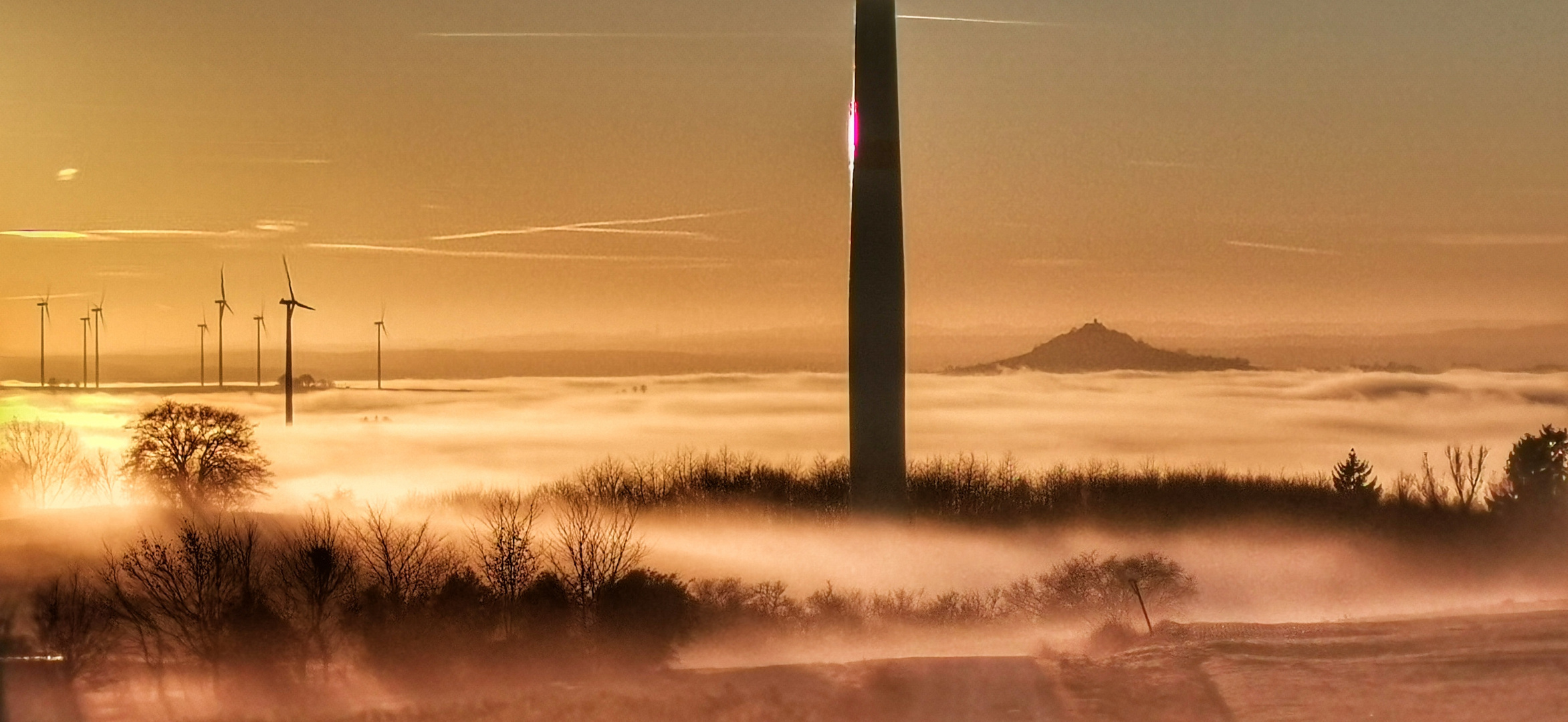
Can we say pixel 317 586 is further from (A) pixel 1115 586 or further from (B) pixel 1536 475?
(B) pixel 1536 475

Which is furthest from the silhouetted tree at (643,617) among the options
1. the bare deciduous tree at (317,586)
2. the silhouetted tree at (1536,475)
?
the silhouetted tree at (1536,475)

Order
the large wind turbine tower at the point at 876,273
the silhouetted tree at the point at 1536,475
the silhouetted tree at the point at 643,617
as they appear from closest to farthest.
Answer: the large wind turbine tower at the point at 876,273 < the silhouetted tree at the point at 643,617 < the silhouetted tree at the point at 1536,475

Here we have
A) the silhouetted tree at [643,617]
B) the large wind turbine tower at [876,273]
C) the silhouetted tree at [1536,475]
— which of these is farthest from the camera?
the silhouetted tree at [1536,475]

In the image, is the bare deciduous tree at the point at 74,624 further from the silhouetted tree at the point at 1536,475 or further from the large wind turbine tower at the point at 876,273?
the silhouetted tree at the point at 1536,475

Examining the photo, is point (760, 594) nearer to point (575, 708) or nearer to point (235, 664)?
point (575, 708)

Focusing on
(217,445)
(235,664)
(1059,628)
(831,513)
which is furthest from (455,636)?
(217,445)

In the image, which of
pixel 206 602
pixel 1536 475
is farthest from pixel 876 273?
pixel 1536 475
